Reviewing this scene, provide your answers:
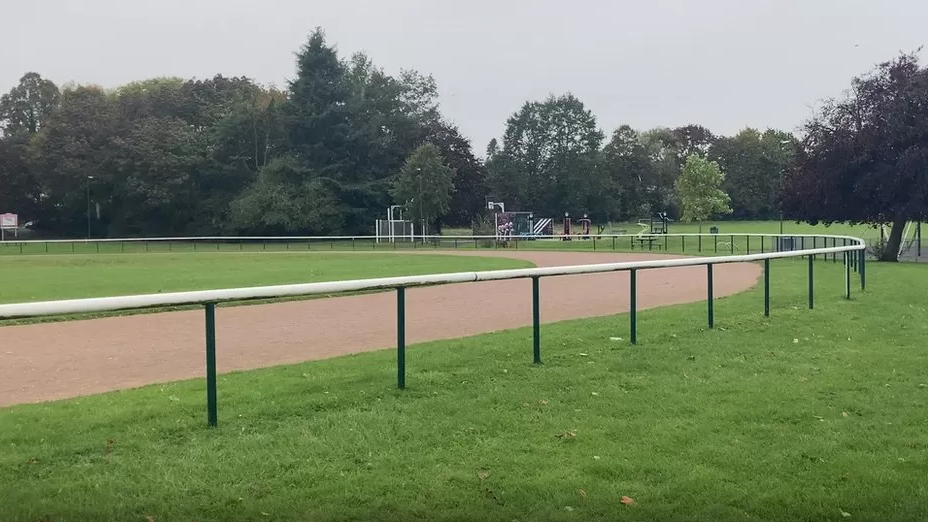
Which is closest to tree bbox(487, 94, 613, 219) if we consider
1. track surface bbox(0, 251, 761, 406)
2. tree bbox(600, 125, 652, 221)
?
tree bbox(600, 125, 652, 221)

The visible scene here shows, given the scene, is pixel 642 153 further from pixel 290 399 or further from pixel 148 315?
pixel 290 399

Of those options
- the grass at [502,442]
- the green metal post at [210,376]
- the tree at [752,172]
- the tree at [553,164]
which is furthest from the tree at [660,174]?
the green metal post at [210,376]

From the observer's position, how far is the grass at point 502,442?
13.6 feet

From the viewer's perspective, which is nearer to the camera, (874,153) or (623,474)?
(623,474)

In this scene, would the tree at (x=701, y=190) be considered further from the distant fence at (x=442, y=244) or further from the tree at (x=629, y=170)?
the tree at (x=629, y=170)

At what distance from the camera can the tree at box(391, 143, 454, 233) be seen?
177ft

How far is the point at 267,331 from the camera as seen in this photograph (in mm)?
11844

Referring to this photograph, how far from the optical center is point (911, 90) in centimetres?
3022

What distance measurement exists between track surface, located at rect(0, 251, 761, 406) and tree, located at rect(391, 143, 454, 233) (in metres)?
35.8

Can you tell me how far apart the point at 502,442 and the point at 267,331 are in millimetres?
7278

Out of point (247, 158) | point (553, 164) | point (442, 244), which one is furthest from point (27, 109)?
point (553, 164)

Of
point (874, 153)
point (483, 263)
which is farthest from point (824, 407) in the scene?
point (874, 153)

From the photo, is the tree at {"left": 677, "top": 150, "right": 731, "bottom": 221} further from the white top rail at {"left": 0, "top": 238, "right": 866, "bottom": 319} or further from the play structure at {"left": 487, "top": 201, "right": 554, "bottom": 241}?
the white top rail at {"left": 0, "top": 238, "right": 866, "bottom": 319}

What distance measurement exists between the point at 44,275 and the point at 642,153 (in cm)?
8586
